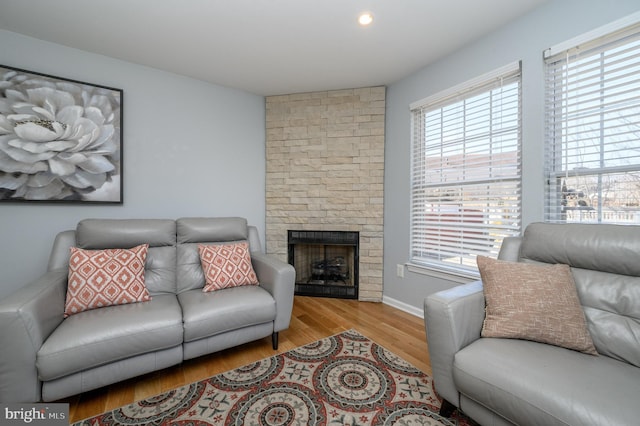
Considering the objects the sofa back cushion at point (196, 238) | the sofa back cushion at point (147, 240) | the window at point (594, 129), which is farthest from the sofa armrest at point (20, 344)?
the window at point (594, 129)

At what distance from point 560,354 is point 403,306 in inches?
66.2

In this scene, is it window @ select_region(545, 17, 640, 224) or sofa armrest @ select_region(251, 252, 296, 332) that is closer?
window @ select_region(545, 17, 640, 224)

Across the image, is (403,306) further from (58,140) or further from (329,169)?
(58,140)

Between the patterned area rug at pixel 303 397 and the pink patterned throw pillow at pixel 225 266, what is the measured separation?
617 mm

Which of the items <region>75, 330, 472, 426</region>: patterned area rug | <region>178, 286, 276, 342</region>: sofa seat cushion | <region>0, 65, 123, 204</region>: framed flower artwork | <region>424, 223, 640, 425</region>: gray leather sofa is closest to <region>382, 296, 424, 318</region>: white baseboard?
<region>75, 330, 472, 426</region>: patterned area rug

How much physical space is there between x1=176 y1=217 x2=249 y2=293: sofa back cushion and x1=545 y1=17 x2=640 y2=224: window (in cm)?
244

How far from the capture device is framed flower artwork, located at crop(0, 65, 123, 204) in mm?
2037

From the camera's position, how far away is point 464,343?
128cm

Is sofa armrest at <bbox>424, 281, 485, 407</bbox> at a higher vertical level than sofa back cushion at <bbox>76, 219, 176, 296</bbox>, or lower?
lower

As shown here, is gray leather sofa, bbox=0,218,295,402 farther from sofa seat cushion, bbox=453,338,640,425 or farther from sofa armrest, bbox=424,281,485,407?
sofa seat cushion, bbox=453,338,640,425

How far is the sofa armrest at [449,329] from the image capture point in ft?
4.11

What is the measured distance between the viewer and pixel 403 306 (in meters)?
2.79

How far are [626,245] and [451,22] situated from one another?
5.82 feet

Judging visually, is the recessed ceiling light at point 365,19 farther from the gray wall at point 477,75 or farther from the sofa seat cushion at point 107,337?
the sofa seat cushion at point 107,337
